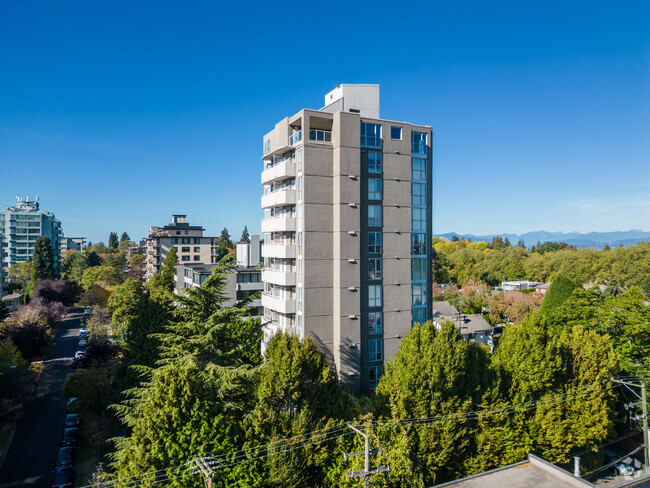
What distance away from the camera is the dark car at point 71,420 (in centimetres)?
3461

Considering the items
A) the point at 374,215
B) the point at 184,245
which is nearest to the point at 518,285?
the point at 184,245

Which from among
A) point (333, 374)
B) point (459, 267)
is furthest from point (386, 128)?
point (459, 267)

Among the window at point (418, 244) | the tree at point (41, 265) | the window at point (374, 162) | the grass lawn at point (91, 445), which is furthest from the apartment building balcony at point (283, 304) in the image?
the tree at point (41, 265)

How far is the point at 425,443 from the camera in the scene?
80.0 ft

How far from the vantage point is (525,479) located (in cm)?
2283

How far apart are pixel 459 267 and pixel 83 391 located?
113 m

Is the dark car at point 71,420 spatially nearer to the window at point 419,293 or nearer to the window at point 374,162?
the window at point 419,293

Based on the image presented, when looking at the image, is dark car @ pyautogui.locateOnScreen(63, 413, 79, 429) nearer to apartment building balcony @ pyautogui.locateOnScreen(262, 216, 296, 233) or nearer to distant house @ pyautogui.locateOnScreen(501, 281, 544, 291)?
apartment building balcony @ pyautogui.locateOnScreen(262, 216, 296, 233)

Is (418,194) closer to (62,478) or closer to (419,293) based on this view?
(419,293)

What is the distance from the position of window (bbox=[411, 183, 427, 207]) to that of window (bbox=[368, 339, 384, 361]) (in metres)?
11.3

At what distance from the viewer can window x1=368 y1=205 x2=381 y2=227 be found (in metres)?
32.5

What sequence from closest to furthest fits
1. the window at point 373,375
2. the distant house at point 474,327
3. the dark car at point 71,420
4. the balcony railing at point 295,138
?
the balcony railing at point 295,138 < the window at point 373,375 < the dark car at point 71,420 < the distant house at point 474,327

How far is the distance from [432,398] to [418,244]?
43.0 ft

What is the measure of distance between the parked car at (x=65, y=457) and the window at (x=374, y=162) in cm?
2926
